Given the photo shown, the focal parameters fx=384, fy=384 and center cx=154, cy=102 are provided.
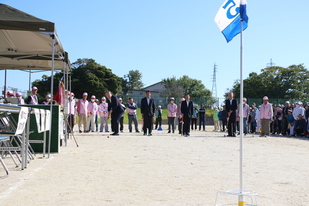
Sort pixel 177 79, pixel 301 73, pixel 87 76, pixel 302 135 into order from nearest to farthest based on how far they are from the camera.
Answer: pixel 302 135 → pixel 301 73 → pixel 87 76 → pixel 177 79

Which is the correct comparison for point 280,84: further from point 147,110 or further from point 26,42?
point 26,42

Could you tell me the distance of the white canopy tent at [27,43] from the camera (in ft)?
27.8

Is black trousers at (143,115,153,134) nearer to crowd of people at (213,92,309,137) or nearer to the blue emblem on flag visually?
crowd of people at (213,92,309,137)

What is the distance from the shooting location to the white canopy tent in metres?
8.48

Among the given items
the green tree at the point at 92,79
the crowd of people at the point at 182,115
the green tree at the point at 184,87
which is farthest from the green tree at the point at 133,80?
the crowd of people at the point at 182,115

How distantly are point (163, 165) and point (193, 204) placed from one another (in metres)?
3.47

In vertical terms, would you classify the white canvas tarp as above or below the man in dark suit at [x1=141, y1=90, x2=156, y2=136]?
above

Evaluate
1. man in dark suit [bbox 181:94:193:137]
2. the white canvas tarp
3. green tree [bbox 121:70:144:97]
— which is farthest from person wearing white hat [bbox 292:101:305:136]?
green tree [bbox 121:70:144:97]

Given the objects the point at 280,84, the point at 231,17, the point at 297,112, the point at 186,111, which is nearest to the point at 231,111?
the point at 186,111

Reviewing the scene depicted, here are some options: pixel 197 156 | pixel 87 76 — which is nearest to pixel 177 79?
pixel 87 76

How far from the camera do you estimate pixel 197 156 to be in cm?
996

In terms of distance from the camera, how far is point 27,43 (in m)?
12.3

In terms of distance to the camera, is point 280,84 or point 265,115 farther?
point 280,84

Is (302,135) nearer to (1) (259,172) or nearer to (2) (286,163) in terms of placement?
(2) (286,163)
